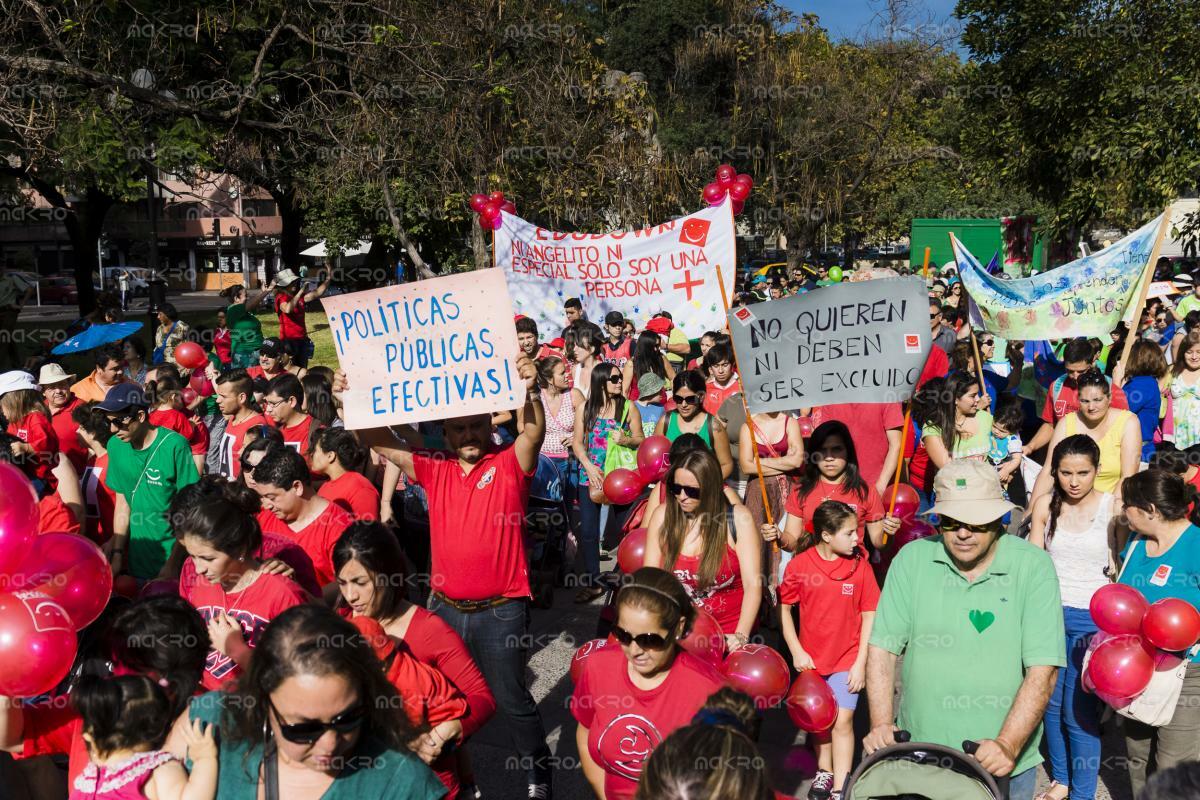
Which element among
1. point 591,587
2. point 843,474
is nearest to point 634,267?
point 591,587

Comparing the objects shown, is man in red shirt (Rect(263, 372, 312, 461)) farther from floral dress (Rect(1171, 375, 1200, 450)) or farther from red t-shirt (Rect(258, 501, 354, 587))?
floral dress (Rect(1171, 375, 1200, 450))

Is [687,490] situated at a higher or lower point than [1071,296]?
lower

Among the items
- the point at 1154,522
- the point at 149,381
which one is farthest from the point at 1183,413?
the point at 149,381

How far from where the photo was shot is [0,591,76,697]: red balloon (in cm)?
322

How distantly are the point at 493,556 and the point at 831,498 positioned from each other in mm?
1836

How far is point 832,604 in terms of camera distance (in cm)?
474

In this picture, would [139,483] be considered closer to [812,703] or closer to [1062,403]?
[812,703]

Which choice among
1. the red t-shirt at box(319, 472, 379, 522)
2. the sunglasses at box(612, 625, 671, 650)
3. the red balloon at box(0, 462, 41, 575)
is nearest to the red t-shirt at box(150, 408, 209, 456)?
the red t-shirt at box(319, 472, 379, 522)

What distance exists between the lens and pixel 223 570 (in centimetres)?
393

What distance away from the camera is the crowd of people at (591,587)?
109 inches

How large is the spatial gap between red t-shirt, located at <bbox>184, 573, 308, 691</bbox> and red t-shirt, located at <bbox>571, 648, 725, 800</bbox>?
116 centimetres

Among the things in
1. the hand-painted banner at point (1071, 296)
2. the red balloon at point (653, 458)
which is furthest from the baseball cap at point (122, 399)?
the hand-painted banner at point (1071, 296)

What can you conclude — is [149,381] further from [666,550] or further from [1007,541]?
[1007,541]

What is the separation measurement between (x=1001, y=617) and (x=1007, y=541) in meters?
0.27
